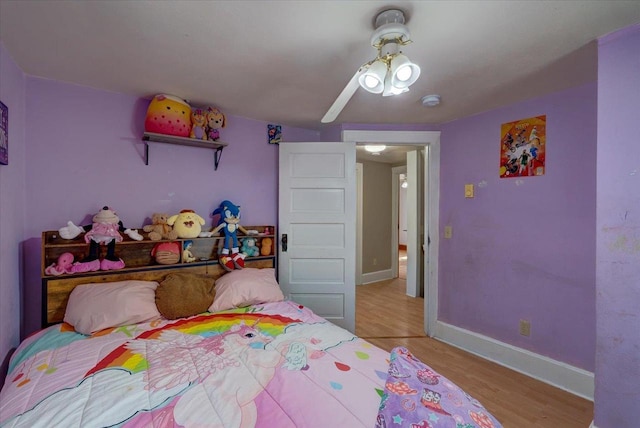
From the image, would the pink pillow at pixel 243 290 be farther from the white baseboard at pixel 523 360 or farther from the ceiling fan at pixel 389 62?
the white baseboard at pixel 523 360

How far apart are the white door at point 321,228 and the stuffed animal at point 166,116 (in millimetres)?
985

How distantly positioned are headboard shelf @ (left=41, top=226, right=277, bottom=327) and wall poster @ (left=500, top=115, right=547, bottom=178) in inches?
85.4

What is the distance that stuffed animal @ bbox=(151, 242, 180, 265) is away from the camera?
2188 millimetres

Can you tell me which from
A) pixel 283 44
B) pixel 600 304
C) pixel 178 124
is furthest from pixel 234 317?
pixel 600 304

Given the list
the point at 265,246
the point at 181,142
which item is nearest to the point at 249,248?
the point at 265,246

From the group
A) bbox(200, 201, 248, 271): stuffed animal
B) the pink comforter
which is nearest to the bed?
the pink comforter

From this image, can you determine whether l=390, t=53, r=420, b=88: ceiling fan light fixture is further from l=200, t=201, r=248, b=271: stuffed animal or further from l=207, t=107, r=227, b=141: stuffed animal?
l=200, t=201, r=248, b=271: stuffed animal

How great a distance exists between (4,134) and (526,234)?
3.51 m

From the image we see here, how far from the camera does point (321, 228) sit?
113 inches

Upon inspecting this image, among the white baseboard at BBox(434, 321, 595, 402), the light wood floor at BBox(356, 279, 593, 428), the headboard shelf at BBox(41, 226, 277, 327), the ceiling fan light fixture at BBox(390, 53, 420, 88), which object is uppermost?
the ceiling fan light fixture at BBox(390, 53, 420, 88)

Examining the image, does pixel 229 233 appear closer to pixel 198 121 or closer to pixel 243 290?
pixel 243 290

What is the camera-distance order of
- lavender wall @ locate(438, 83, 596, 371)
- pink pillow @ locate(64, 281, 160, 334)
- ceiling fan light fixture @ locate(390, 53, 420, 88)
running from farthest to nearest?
1. lavender wall @ locate(438, 83, 596, 371)
2. pink pillow @ locate(64, 281, 160, 334)
3. ceiling fan light fixture @ locate(390, 53, 420, 88)

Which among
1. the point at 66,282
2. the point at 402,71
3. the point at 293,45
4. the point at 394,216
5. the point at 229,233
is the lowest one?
the point at 66,282

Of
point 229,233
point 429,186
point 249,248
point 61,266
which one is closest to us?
point 61,266
